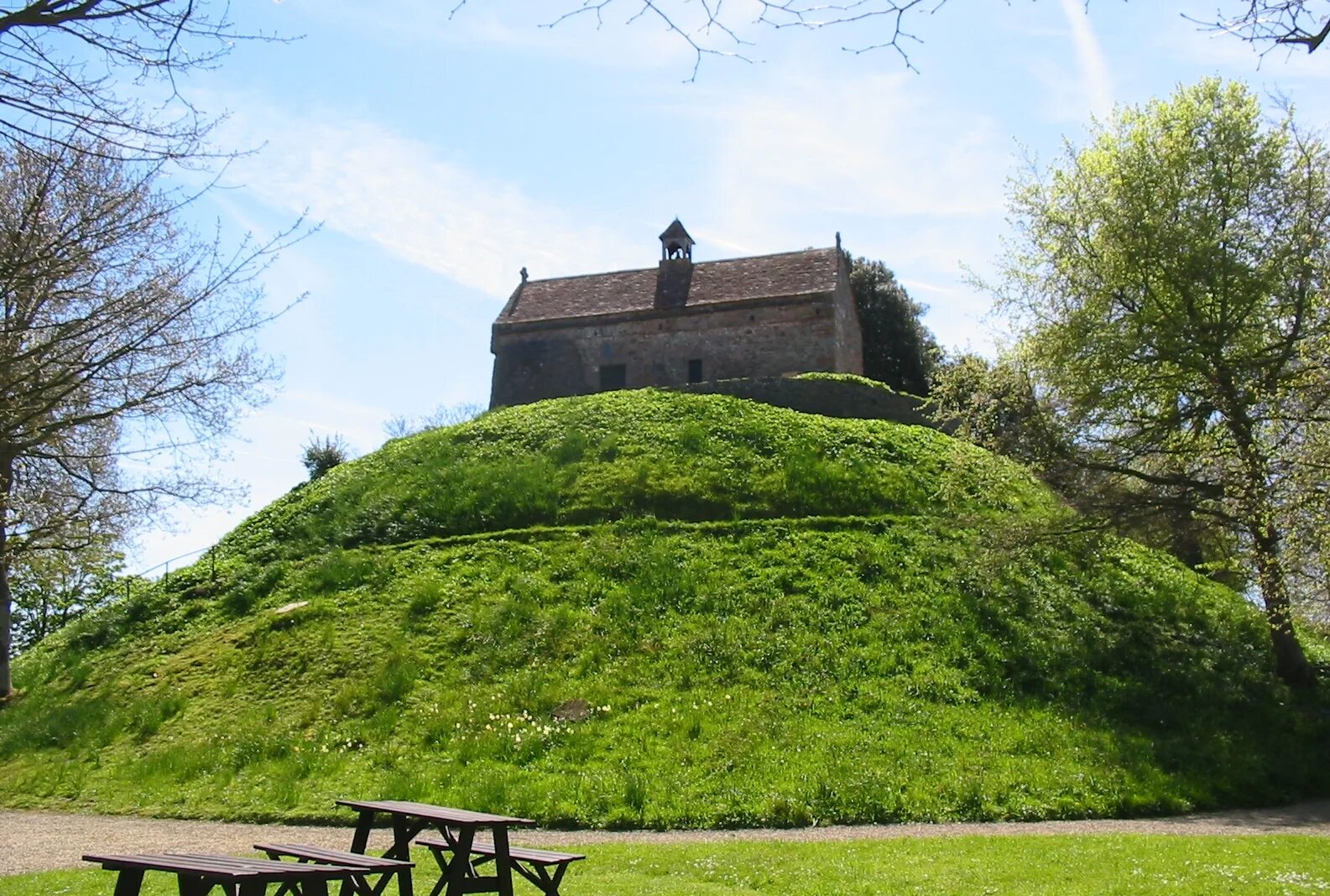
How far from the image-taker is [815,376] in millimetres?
32188

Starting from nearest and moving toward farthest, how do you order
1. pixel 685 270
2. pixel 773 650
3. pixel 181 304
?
1. pixel 181 304
2. pixel 773 650
3. pixel 685 270

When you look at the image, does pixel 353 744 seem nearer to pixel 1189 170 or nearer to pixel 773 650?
pixel 773 650

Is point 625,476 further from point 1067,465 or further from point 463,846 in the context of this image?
point 463,846

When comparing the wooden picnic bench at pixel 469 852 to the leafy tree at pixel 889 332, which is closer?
the wooden picnic bench at pixel 469 852

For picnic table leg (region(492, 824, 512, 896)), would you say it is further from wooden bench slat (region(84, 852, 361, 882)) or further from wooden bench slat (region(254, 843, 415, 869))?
wooden bench slat (region(84, 852, 361, 882))

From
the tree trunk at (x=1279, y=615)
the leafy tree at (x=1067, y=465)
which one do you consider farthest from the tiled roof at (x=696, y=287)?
the tree trunk at (x=1279, y=615)

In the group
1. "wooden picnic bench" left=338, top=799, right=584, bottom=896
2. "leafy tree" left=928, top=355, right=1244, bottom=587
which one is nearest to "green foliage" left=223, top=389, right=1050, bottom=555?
"leafy tree" left=928, top=355, right=1244, bottom=587

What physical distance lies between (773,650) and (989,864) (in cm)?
865

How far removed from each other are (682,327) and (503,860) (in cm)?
3010

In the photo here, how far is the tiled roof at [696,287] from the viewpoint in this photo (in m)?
36.9

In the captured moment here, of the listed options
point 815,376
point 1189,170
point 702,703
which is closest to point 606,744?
point 702,703

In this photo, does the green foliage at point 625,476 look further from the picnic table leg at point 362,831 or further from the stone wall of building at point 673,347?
the picnic table leg at point 362,831

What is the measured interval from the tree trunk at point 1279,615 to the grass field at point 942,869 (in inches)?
228

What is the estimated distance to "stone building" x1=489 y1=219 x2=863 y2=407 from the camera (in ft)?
118
